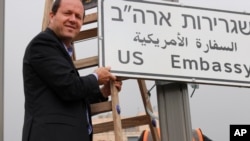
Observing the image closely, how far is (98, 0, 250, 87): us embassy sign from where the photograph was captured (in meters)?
1.48

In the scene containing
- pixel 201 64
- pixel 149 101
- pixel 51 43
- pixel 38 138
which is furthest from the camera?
pixel 149 101

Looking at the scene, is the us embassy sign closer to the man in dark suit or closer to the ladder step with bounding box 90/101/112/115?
the man in dark suit

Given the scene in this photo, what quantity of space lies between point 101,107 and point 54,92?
0.32 metres

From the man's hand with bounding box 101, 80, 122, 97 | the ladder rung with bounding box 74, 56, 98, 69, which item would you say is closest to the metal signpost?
the man's hand with bounding box 101, 80, 122, 97

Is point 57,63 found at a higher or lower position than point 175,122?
higher

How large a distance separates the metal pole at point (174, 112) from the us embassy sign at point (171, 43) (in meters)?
0.08

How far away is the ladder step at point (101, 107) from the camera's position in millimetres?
1621

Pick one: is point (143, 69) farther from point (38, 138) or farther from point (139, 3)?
point (38, 138)

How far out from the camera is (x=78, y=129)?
1358 millimetres

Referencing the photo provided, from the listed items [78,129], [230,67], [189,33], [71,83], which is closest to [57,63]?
[71,83]

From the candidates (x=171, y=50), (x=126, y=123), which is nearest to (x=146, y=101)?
(x=126, y=123)

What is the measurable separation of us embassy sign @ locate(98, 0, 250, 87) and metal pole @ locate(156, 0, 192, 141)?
3.3 inches

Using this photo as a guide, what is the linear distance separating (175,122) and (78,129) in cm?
37

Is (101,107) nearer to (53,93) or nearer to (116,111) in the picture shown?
(116,111)
